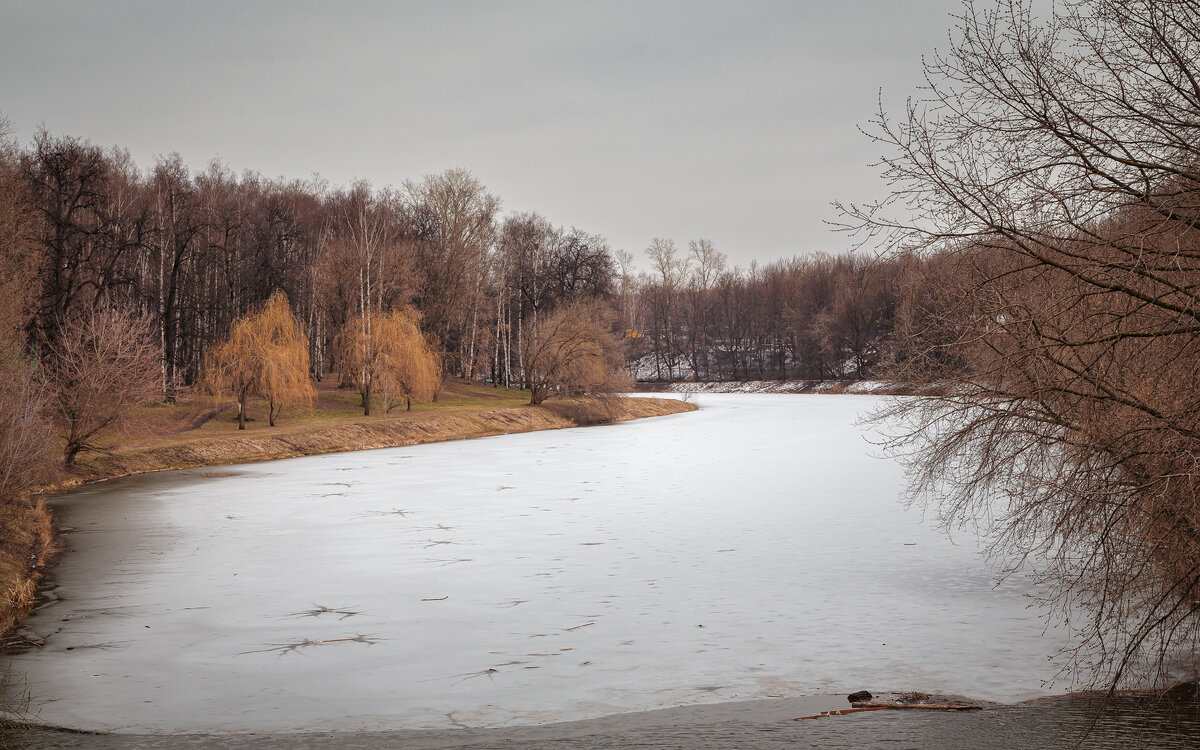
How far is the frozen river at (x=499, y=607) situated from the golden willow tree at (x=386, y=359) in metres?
16.5

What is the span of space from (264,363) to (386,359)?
239 inches

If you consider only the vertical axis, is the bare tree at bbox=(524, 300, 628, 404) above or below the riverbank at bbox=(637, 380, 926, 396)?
above

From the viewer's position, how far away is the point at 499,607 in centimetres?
1127

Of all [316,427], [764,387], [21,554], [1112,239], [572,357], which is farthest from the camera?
[764,387]

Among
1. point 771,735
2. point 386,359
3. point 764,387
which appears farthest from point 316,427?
point 764,387

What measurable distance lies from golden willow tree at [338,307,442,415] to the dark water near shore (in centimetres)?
3107

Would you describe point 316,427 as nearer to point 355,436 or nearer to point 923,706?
point 355,436

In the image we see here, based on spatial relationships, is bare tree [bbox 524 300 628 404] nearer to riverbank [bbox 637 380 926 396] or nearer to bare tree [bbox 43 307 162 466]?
bare tree [bbox 43 307 162 466]

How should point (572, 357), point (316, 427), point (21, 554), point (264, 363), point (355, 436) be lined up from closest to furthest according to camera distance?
point (21, 554), point (264, 363), point (316, 427), point (355, 436), point (572, 357)

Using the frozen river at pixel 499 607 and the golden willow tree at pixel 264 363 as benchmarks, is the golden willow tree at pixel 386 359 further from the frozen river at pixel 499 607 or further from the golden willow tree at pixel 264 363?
the frozen river at pixel 499 607

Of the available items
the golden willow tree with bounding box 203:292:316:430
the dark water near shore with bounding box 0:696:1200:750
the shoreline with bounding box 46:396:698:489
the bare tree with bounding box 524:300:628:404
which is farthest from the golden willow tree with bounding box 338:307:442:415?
the dark water near shore with bounding box 0:696:1200:750

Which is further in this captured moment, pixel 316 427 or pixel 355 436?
pixel 355 436

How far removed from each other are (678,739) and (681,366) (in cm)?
9114

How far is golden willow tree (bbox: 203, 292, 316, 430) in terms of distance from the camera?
33.0 meters
